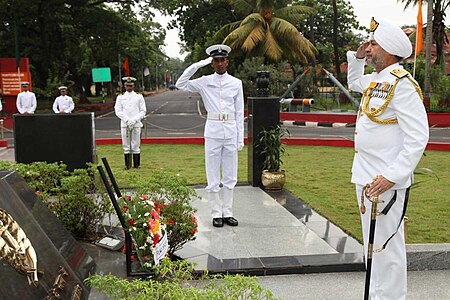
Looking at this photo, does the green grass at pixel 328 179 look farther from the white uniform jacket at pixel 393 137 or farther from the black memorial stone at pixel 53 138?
the white uniform jacket at pixel 393 137

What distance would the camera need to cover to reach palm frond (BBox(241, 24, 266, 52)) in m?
24.8

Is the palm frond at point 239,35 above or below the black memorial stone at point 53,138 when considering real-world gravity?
above

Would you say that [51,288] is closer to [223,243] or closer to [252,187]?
[223,243]

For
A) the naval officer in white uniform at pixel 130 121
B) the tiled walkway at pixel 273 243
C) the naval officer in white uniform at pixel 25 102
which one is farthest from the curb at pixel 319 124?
the tiled walkway at pixel 273 243

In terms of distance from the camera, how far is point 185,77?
5191 mm

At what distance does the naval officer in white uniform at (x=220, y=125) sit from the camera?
526 cm

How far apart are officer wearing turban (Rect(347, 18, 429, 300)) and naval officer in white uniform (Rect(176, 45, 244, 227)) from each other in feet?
7.60

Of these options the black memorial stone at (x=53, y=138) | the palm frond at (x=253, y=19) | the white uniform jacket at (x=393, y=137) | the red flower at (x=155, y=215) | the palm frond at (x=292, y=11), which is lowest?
the red flower at (x=155, y=215)

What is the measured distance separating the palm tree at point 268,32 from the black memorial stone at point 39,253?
22410 millimetres

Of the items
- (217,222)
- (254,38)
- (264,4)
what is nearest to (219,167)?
(217,222)

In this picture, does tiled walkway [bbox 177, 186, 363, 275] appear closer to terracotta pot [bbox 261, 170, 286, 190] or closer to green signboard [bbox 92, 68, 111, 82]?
terracotta pot [bbox 261, 170, 286, 190]

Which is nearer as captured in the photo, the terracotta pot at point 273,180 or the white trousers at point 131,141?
the terracotta pot at point 273,180

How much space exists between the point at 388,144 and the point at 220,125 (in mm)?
2564

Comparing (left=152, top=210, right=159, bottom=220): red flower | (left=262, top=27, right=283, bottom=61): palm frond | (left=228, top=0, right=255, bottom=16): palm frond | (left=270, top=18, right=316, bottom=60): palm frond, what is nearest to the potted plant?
(left=152, top=210, right=159, bottom=220): red flower
